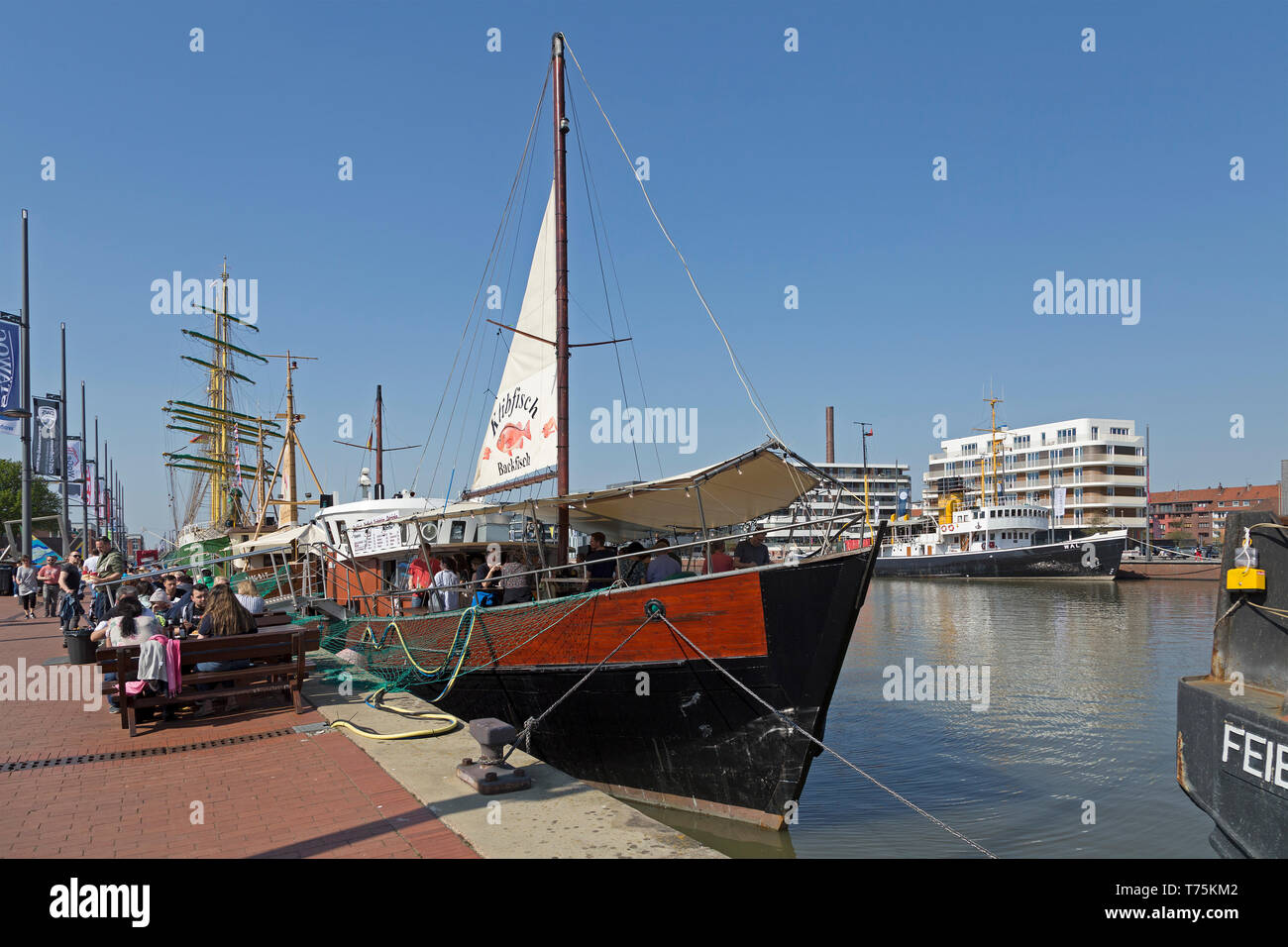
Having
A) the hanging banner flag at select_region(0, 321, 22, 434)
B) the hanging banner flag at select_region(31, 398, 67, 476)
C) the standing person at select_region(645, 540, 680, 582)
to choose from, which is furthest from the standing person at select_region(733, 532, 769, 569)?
the hanging banner flag at select_region(31, 398, 67, 476)

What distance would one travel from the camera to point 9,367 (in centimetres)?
1962

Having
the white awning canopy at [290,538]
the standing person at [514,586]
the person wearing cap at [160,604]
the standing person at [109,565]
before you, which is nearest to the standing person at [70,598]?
the standing person at [109,565]

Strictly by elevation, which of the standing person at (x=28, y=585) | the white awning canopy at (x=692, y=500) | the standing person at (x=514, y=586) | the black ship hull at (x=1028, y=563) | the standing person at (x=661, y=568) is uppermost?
the white awning canopy at (x=692, y=500)

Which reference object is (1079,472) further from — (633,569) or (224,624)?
(224,624)

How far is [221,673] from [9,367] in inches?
624

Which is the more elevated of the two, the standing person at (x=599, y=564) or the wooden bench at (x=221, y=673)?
the standing person at (x=599, y=564)

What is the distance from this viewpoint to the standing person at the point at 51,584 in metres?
20.9

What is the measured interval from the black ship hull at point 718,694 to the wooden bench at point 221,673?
8.36 ft

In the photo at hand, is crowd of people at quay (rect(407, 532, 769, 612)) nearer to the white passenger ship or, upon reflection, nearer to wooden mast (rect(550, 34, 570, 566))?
wooden mast (rect(550, 34, 570, 566))

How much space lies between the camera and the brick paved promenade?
16.5ft

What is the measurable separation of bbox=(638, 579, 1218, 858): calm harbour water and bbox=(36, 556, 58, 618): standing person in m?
19.0

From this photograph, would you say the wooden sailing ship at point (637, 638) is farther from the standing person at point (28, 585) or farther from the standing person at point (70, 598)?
the standing person at point (28, 585)

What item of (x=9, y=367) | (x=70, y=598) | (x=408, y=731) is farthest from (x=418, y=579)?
(x=9, y=367)

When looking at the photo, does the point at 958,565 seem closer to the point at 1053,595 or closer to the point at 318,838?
the point at 1053,595
